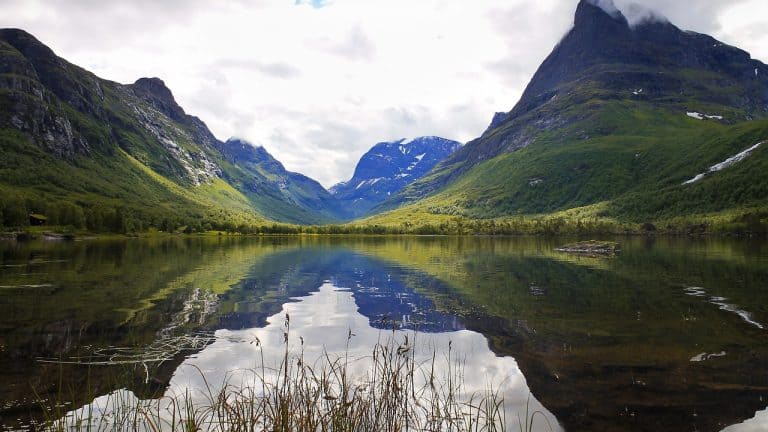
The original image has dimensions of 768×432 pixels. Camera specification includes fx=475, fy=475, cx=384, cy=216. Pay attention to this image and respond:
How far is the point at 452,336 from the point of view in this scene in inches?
997

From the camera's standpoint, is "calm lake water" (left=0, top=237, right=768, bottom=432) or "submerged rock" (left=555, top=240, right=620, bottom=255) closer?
"calm lake water" (left=0, top=237, right=768, bottom=432)

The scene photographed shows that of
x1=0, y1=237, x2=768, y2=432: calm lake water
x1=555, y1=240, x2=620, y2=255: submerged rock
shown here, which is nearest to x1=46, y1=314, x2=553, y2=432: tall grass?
x1=0, y1=237, x2=768, y2=432: calm lake water

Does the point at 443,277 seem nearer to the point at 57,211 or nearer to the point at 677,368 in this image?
the point at 677,368

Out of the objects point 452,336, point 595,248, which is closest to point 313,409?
point 452,336

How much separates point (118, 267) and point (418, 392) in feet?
186

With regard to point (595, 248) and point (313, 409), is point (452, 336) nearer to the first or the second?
point (313, 409)

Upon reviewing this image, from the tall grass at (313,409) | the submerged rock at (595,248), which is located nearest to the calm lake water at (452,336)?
the tall grass at (313,409)

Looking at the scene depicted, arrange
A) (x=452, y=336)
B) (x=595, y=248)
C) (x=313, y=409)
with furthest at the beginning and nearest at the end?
(x=595, y=248)
(x=452, y=336)
(x=313, y=409)

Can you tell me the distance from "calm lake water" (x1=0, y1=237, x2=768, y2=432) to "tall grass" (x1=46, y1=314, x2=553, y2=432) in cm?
68

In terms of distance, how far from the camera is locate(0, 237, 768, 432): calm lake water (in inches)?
604

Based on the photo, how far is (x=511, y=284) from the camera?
47.1 m

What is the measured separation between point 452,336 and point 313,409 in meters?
14.6

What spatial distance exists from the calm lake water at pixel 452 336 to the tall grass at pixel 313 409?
2.23ft

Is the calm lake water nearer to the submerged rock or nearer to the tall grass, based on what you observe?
the tall grass
